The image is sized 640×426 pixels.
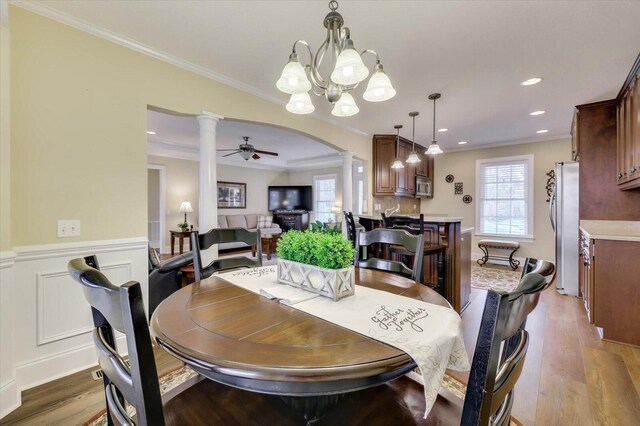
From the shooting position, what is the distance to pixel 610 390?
182cm

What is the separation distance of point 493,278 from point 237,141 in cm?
542

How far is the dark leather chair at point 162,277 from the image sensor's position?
248 centimetres

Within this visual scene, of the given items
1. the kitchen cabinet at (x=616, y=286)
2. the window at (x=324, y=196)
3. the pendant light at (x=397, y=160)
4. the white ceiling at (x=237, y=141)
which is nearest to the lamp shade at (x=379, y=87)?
the white ceiling at (x=237, y=141)

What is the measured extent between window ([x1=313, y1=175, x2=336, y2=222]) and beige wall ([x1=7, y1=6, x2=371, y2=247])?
6.12 m

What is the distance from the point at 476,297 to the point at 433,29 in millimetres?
3152

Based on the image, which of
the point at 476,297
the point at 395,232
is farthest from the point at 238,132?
the point at 476,297

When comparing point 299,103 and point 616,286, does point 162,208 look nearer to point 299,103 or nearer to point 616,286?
point 299,103

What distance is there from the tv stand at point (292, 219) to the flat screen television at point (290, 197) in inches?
10.4

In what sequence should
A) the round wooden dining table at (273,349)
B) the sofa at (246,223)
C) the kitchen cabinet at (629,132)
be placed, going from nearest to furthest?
1. the round wooden dining table at (273,349)
2. the kitchen cabinet at (629,132)
3. the sofa at (246,223)

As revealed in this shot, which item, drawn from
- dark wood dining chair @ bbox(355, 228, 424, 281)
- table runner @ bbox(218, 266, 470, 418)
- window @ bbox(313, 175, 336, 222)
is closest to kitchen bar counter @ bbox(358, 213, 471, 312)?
dark wood dining chair @ bbox(355, 228, 424, 281)

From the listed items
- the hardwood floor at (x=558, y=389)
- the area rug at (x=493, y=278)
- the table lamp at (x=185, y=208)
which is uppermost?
the table lamp at (x=185, y=208)

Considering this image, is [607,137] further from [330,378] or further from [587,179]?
[330,378]

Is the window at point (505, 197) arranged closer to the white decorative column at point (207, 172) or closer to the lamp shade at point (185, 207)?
the white decorative column at point (207, 172)

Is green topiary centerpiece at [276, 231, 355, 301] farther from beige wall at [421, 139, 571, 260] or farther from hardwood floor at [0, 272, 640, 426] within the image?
beige wall at [421, 139, 571, 260]
